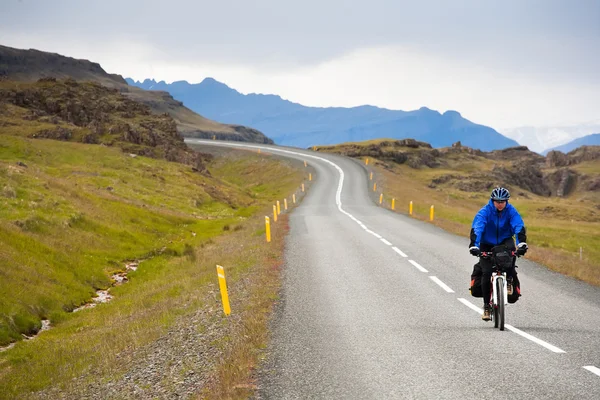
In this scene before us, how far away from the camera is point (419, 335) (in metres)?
9.31

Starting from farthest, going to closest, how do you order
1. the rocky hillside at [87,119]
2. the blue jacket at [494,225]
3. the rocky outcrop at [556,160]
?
the rocky outcrop at [556,160] < the rocky hillside at [87,119] < the blue jacket at [494,225]

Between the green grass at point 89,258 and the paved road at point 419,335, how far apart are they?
3.77m

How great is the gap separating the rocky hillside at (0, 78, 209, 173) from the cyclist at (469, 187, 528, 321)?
182ft

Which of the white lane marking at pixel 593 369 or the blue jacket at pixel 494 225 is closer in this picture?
the white lane marking at pixel 593 369

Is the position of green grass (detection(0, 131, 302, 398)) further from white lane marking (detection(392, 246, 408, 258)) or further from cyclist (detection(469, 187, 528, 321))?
cyclist (detection(469, 187, 528, 321))

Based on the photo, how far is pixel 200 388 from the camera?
7.43 metres

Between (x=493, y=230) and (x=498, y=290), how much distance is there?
1149mm

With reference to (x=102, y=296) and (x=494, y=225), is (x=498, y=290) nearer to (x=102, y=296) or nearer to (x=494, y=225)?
(x=494, y=225)

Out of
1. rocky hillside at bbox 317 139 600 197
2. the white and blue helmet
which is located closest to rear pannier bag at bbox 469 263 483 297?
the white and blue helmet

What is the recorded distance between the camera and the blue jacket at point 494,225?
9732 mm

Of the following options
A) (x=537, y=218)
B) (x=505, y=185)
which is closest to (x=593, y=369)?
(x=537, y=218)

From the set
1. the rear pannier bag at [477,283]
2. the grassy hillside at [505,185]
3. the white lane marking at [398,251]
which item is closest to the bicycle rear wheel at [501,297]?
the rear pannier bag at [477,283]

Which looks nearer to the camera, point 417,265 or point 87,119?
point 417,265

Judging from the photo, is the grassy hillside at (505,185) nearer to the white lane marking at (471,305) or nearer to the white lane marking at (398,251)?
the white lane marking at (398,251)
